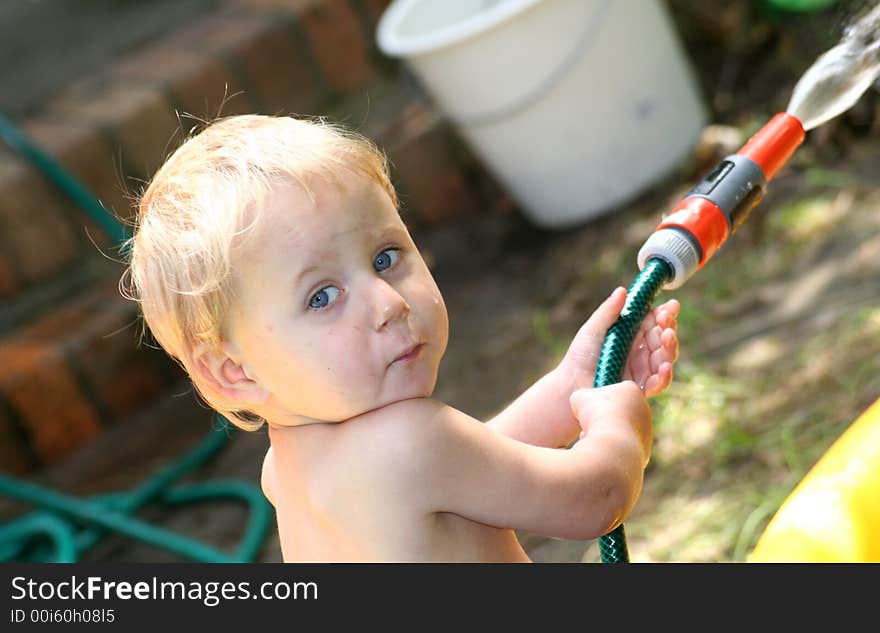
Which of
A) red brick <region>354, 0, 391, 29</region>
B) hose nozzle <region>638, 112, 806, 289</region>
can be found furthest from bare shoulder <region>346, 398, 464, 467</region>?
red brick <region>354, 0, 391, 29</region>

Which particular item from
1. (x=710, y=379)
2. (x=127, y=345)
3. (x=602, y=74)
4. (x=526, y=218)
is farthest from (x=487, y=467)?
(x=526, y=218)

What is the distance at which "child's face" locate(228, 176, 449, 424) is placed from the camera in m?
0.98

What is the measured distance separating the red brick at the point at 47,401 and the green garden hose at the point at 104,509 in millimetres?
119

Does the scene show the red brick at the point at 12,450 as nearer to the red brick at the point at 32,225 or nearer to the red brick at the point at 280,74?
the red brick at the point at 32,225

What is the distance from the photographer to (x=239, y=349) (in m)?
1.02

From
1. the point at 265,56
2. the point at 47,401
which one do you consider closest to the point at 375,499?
the point at 47,401

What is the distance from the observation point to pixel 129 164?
2721mm

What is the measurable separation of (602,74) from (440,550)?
1891mm

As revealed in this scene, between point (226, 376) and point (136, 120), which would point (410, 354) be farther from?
point (136, 120)

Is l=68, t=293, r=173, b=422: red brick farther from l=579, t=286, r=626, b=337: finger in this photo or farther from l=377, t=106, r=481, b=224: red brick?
l=579, t=286, r=626, b=337: finger

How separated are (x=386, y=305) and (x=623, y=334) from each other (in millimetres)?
211

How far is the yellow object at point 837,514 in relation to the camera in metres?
0.98

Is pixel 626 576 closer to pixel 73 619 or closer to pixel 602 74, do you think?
pixel 73 619

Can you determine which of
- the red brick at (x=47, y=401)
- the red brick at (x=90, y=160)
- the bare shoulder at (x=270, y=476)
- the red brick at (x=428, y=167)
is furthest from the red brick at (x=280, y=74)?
the bare shoulder at (x=270, y=476)
